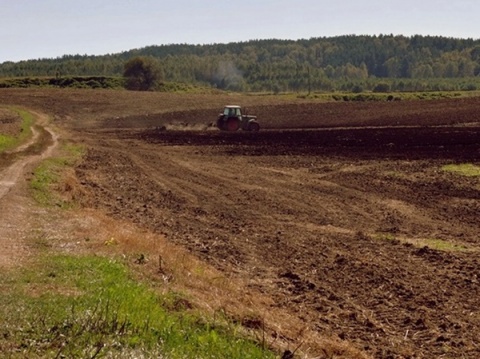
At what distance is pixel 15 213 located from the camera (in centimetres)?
1898

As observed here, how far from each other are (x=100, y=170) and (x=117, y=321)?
80.8 ft

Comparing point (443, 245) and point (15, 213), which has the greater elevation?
point (15, 213)

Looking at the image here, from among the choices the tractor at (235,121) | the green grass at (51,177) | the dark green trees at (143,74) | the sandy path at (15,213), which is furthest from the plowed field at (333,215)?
the dark green trees at (143,74)

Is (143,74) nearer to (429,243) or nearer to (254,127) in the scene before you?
(254,127)

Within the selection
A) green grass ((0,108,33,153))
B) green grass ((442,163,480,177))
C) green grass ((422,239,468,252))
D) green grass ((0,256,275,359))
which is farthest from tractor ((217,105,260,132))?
green grass ((0,256,275,359))

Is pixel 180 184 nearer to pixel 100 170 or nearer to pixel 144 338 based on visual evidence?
pixel 100 170

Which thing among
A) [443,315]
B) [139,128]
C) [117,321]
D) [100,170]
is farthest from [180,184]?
[139,128]

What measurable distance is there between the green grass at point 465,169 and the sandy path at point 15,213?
58.9ft

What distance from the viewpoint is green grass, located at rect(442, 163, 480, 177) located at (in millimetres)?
29422

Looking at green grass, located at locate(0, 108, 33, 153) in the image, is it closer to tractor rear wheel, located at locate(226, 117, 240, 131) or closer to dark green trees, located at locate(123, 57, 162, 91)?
tractor rear wheel, located at locate(226, 117, 240, 131)

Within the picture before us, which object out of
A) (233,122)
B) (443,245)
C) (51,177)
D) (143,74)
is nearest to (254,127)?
(233,122)

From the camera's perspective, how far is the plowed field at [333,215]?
45.0 ft

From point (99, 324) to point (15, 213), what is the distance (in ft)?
33.6

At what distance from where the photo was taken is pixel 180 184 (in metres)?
30.0
